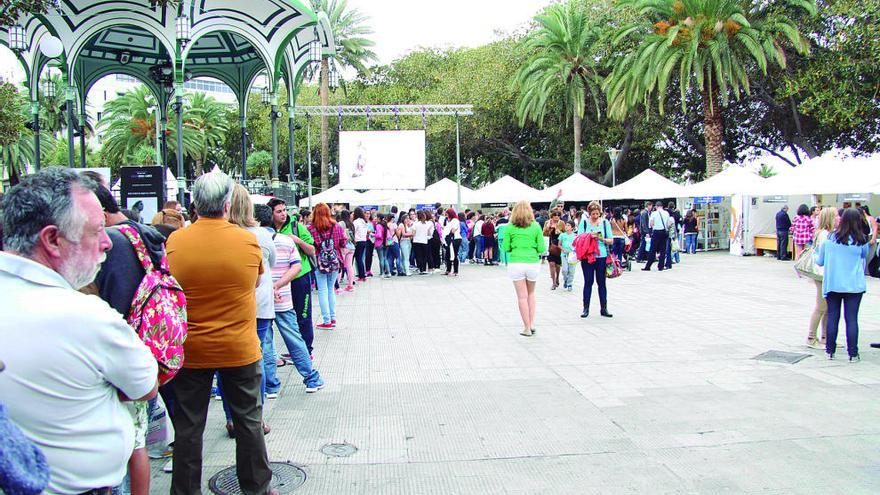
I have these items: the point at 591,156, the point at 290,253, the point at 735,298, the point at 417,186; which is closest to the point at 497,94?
the point at 591,156

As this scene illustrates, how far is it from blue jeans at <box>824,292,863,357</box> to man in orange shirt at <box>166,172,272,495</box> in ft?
20.4

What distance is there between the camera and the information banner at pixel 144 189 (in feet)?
37.1

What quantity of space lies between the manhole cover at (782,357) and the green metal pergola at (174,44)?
31.1ft

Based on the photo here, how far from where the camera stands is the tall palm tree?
41938 millimetres

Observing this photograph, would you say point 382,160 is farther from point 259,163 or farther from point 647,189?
point 259,163

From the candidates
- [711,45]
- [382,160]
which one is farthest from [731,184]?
[382,160]

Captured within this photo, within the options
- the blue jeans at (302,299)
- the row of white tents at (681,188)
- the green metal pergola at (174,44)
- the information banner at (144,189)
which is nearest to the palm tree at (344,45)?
the row of white tents at (681,188)

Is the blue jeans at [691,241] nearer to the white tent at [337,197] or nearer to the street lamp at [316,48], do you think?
the white tent at [337,197]

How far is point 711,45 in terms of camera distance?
24.8 m

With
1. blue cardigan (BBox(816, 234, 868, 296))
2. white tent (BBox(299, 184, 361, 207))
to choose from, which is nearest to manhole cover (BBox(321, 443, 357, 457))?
blue cardigan (BBox(816, 234, 868, 296))

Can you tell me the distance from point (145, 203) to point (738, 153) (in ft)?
110

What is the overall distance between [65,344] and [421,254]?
52.7ft

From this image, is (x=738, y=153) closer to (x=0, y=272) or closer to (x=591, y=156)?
(x=591, y=156)

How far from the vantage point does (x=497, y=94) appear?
123 ft
